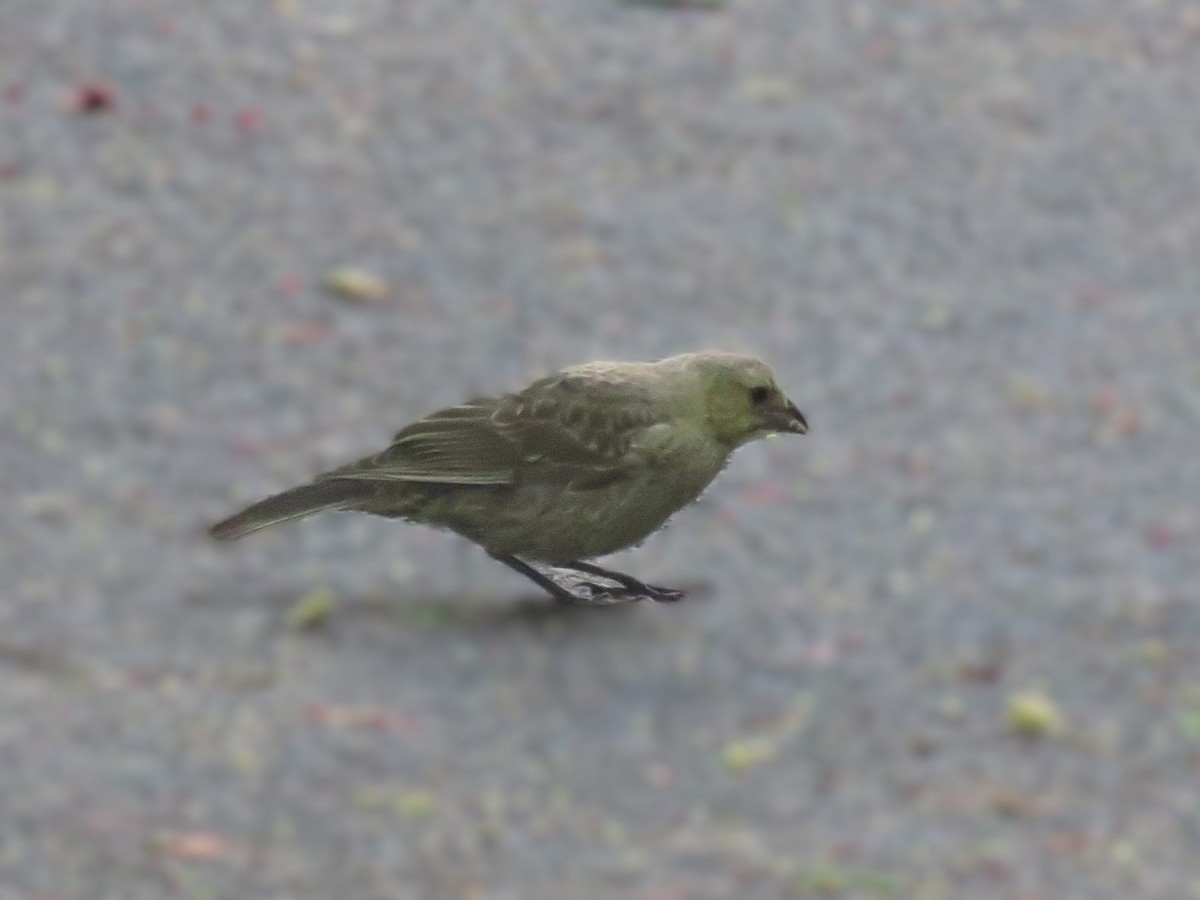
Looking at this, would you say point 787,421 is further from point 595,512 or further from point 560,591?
point 560,591

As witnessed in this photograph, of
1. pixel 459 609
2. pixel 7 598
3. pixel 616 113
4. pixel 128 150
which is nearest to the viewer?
pixel 7 598

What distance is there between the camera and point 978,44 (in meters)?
13.5

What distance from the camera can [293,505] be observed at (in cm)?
109

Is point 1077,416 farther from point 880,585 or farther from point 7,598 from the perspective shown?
point 7,598

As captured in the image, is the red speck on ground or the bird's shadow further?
the red speck on ground

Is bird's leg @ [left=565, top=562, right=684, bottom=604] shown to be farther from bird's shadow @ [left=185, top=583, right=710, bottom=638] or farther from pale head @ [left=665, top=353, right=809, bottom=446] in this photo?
bird's shadow @ [left=185, top=583, right=710, bottom=638]

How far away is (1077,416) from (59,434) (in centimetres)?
520

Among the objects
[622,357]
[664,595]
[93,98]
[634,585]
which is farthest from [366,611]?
[664,595]

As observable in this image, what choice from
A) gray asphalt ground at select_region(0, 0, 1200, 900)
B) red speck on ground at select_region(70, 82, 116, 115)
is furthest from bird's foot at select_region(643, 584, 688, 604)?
red speck on ground at select_region(70, 82, 116, 115)

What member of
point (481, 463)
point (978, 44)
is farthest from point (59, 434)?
point (481, 463)

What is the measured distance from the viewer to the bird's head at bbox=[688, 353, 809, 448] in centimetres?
113

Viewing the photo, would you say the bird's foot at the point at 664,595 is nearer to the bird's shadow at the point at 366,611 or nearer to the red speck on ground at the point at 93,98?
the bird's shadow at the point at 366,611

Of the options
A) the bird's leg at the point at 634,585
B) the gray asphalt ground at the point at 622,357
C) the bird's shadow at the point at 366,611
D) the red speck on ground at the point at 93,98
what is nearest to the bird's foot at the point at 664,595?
the bird's leg at the point at 634,585

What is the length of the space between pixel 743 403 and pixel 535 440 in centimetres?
13
